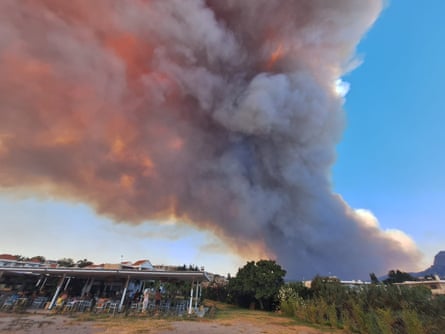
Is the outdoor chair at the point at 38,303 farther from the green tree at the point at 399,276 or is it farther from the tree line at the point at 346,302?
the green tree at the point at 399,276

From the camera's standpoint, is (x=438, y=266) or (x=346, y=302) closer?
(x=346, y=302)

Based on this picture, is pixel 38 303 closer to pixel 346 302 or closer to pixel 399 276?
pixel 346 302

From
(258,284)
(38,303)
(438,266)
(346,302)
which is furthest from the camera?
(438,266)

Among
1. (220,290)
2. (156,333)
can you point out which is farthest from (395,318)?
(220,290)

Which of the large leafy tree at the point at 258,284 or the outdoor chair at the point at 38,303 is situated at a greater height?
the large leafy tree at the point at 258,284

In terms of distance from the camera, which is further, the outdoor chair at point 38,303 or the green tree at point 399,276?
the green tree at point 399,276

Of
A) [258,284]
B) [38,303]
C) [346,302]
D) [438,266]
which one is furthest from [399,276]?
[438,266]

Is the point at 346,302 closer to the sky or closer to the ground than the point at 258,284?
closer to the ground

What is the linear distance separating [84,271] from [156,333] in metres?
7.21

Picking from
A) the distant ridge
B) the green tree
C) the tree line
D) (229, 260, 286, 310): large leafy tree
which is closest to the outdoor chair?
the tree line

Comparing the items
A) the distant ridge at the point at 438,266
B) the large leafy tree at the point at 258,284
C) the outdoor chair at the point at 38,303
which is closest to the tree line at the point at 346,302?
the large leafy tree at the point at 258,284

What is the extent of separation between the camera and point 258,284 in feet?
76.7

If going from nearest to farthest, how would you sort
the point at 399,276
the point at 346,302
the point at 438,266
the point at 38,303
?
the point at 38,303 < the point at 346,302 < the point at 399,276 < the point at 438,266

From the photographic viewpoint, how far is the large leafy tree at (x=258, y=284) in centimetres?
2269
